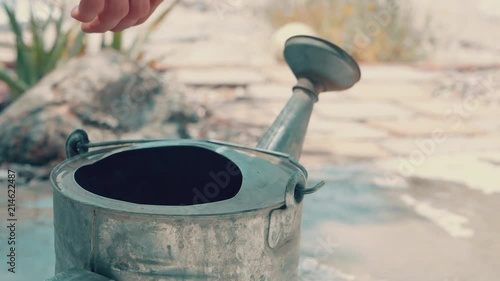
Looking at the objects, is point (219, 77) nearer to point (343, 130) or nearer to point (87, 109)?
point (343, 130)

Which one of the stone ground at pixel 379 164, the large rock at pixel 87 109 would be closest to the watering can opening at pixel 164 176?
the stone ground at pixel 379 164

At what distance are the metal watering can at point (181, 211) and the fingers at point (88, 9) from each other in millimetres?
428

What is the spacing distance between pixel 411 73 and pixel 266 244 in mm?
5552

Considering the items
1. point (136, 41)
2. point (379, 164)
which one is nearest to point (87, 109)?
point (136, 41)

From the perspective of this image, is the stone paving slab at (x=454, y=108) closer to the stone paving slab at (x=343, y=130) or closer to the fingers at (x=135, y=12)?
the stone paving slab at (x=343, y=130)

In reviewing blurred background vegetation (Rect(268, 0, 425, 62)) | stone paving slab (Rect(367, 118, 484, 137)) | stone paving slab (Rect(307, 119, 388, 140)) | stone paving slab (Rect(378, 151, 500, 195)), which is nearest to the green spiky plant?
stone paving slab (Rect(307, 119, 388, 140))

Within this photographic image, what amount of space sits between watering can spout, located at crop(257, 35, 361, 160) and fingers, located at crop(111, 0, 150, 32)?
0.70 meters

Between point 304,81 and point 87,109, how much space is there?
2188 mm

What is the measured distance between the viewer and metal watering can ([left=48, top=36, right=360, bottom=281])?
1511 mm

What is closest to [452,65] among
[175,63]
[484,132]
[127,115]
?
[484,132]

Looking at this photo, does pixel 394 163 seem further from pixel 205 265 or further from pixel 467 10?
pixel 467 10

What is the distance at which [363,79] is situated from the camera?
6.54m

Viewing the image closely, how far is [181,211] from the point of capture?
1519mm

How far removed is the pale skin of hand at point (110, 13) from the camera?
127 cm
